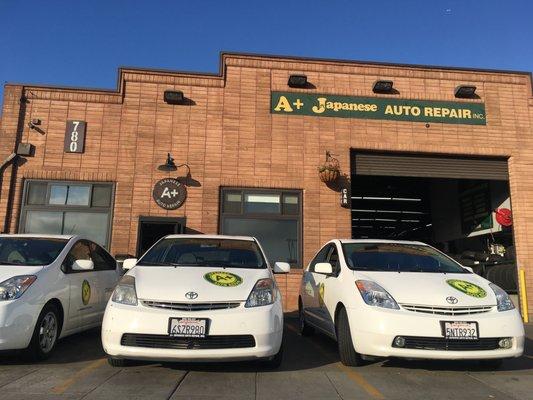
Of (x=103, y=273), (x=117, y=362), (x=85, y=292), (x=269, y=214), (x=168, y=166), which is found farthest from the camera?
(x=269, y=214)

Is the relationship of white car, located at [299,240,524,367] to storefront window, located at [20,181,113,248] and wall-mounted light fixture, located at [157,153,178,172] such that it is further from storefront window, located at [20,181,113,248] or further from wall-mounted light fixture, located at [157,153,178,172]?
storefront window, located at [20,181,113,248]

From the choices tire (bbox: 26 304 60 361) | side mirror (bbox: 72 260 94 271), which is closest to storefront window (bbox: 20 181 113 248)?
side mirror (bbox: 72 260 94 271)

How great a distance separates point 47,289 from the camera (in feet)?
18.7

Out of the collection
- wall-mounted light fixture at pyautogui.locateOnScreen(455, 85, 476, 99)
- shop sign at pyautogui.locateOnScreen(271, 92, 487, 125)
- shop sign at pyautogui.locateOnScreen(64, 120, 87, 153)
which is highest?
wall-mounted light fixture at pyautogui.locateOnScreen(455, 85, 476, 99)

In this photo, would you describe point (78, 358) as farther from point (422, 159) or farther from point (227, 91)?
point (422, 159)

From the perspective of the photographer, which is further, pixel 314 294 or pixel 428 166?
pixel 428 166

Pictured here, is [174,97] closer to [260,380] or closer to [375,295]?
[375,295]

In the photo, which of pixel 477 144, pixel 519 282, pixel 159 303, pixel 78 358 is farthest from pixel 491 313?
pixel 477 144

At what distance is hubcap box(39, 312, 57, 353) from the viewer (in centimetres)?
559

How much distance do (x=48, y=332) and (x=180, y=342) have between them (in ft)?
6.82

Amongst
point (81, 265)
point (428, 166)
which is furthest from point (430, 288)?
point (428, 166)

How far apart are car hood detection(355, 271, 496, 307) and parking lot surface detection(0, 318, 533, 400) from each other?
80 cm

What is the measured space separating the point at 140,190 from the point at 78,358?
621 cm

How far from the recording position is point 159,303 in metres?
4.80
